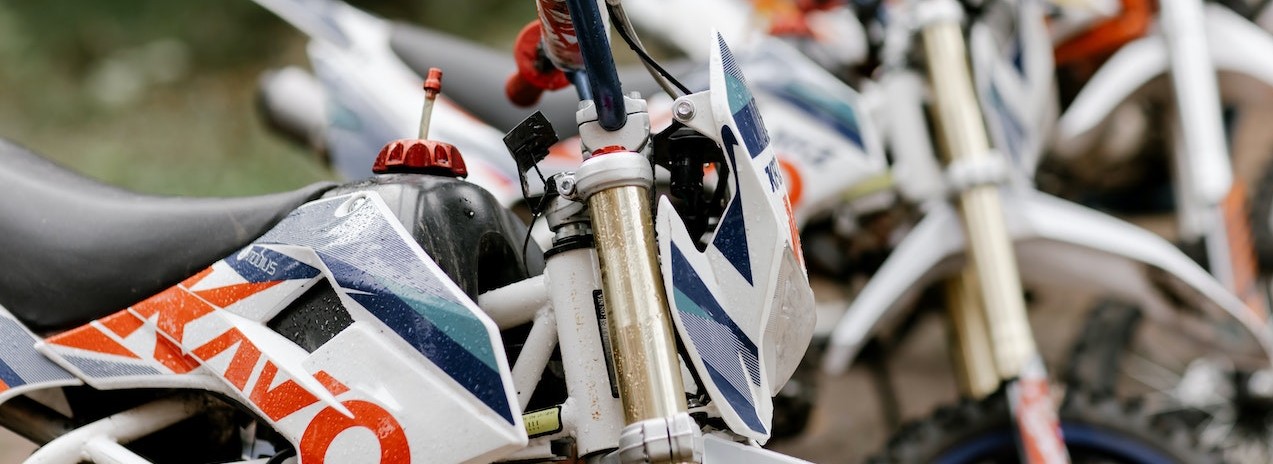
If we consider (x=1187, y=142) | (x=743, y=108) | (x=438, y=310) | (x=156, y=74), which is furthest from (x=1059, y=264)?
(x=156, y=74)

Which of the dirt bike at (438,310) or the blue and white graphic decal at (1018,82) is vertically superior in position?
the blue and white graphic decal at (1018,82)

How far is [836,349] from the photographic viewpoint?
88.5 inches

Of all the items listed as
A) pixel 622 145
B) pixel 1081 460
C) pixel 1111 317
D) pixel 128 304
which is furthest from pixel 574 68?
pixel 1111 317

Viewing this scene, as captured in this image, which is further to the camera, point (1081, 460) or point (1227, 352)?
point (1227, 352)

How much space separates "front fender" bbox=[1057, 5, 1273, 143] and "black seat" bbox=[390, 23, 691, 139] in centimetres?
87

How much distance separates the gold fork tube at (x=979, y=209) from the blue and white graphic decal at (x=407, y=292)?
3.41 ft

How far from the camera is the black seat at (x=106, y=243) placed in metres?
1.25

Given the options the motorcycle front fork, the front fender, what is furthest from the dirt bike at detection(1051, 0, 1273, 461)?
the motorcycle front fork

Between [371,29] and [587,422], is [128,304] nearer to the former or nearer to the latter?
[587,422]

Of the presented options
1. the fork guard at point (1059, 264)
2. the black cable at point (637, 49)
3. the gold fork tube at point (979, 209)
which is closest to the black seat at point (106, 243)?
the black cable at point (637, 49)

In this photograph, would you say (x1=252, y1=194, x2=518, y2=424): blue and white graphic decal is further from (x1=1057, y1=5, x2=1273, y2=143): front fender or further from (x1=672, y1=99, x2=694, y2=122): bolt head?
(x1=1057, y1=5, x2=1273, y2=143): front fender

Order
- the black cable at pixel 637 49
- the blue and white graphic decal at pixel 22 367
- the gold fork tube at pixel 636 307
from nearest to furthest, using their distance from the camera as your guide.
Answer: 1. the gold fork tube at pixel 636 307
2. the black cable at pixel 637 49
3. the blue and white graphic decal at pixel 22 367

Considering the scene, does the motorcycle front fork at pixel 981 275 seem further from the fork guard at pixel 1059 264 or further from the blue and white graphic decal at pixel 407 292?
the blue and white graphic decal at pixel 407 292

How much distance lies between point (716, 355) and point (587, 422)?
127mm
